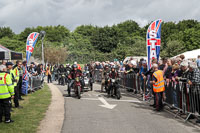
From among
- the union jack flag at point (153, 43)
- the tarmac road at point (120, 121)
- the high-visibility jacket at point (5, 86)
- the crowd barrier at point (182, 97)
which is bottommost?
the tarmac road at point (120, 121)

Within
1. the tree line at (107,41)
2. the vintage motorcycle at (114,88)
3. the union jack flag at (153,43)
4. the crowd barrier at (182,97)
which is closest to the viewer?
the crowd barrier at (182,97)

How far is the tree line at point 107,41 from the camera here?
58.2 m

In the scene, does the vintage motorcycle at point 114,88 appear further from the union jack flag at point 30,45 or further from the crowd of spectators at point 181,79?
the union jack flag at point 30,45

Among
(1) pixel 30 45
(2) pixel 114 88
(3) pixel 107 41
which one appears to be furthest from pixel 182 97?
(3) pixel 107 41

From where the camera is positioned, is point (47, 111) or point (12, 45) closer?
point (47, 111)

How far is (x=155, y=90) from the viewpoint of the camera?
9.77 m

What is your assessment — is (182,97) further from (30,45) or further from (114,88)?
(30,45)

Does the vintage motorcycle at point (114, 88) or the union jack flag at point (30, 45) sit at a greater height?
the union jack flag at point (30, 45)

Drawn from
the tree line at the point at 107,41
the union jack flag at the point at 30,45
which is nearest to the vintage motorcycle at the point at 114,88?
the union jack flag at the point at 30,45

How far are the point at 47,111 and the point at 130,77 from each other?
7.01m

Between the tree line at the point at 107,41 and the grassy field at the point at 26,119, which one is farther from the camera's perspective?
the tree line at the point at 107,41

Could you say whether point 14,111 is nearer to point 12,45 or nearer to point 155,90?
point 155,90

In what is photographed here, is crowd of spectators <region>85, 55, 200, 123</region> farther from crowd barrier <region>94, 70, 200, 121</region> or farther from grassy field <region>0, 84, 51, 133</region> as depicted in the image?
grassy field <region>0, 84, 51, 133</region>

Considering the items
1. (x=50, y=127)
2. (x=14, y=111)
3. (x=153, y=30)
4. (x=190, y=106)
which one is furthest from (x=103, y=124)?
(x=153, y=30)
